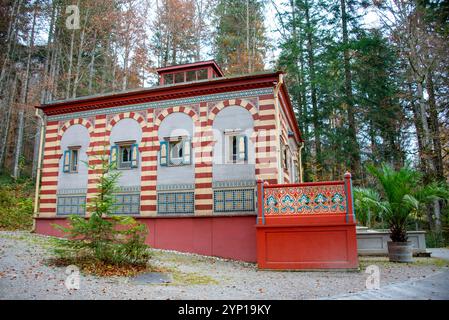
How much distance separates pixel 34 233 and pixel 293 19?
79.9 ft

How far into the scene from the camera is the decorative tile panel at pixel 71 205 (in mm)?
15218

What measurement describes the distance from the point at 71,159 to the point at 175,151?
5.17 meters

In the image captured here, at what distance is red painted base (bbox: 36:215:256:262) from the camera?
493 inches

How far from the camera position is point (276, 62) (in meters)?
28.8

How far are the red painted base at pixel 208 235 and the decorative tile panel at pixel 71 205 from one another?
99.5 inches

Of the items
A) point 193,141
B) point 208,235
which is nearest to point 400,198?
point 208,235

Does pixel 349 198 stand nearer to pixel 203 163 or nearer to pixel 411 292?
pixel 411 292

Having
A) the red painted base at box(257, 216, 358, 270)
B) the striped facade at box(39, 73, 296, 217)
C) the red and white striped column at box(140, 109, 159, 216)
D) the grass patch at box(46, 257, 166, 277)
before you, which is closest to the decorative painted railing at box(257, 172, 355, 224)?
the red painted base at box(257, 216, 358, 270)

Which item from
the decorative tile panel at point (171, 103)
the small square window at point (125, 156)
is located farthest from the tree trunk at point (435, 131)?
the small square window at point (125, 156)

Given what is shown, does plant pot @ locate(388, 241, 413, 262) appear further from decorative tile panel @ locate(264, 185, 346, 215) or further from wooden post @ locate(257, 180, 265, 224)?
wooden post @ locate(257, 180, 265, 224)

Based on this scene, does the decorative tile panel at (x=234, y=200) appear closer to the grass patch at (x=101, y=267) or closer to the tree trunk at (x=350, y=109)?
the grass patch at (x=101, y=267)

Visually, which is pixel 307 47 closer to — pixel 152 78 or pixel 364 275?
pixel 152 78

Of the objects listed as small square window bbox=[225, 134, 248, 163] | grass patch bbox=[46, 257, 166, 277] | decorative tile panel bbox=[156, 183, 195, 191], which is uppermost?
small square window bbox=[225, 134, 248, 163]

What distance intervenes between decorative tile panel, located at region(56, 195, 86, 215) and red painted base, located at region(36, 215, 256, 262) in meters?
2.53
